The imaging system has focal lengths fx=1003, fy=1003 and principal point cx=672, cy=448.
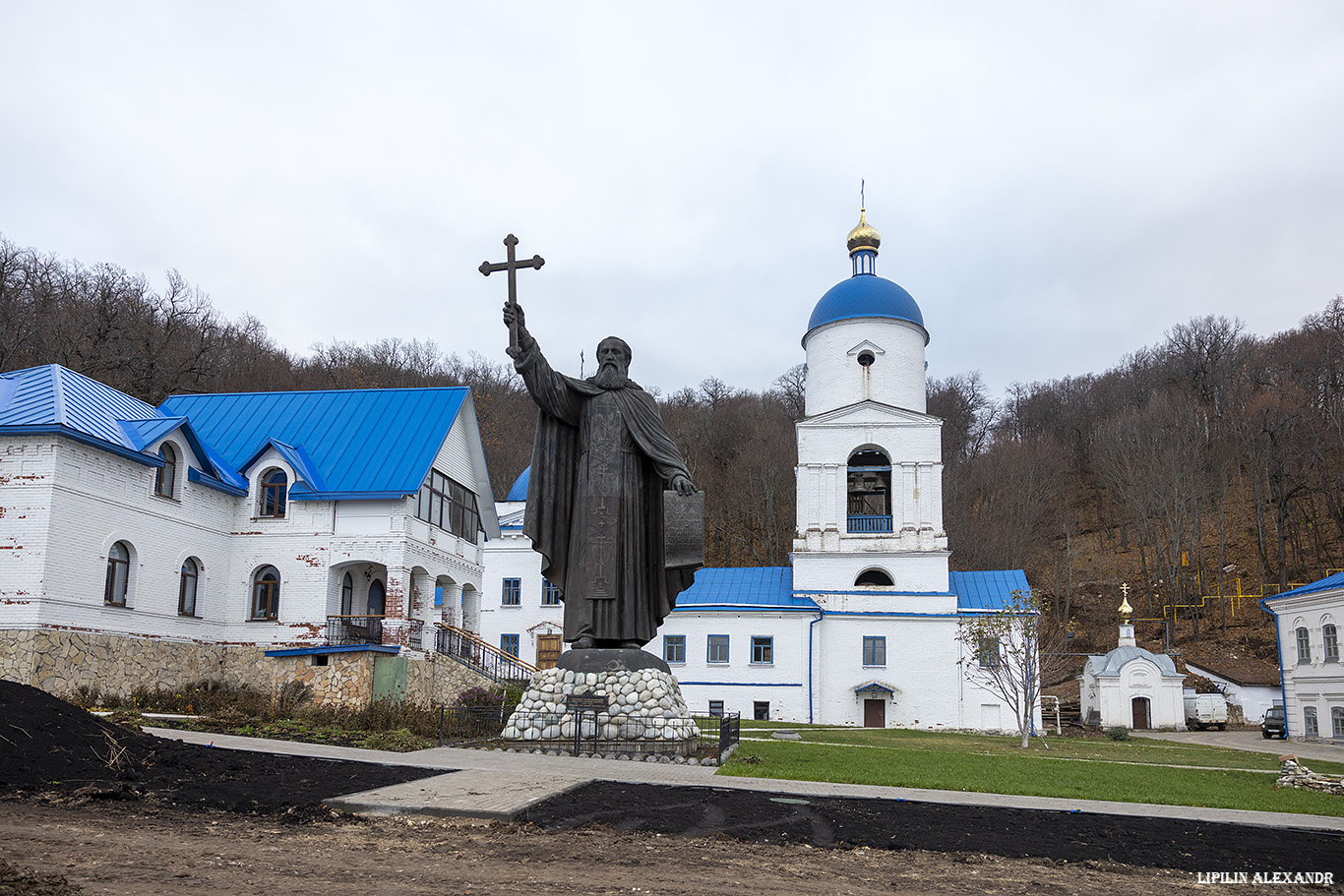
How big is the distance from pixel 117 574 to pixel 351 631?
5281mm

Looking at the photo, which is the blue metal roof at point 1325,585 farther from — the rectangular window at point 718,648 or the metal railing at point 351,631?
the metal railing at point 351,631

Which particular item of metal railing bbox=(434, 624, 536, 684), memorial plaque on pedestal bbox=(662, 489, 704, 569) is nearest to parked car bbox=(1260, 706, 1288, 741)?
metal railing bbox=(434, 624, 536, 684)

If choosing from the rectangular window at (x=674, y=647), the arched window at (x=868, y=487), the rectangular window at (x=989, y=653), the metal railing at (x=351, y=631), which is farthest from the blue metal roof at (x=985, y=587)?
the metal railing at (x=351, y=631)

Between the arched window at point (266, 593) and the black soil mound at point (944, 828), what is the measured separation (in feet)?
60.7

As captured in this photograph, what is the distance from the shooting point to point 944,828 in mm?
7699

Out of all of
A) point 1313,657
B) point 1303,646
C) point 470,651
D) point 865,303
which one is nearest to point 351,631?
point 470,651

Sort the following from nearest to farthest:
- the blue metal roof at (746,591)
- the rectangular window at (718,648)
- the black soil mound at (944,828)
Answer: the black soil mound at (944,828) < the rectangular window at (718,648) < the blue metal roof at (746,591)

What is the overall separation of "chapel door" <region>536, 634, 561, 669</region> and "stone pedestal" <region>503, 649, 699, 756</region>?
26529mm

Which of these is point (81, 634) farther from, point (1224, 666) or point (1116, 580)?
point (1116, 580)

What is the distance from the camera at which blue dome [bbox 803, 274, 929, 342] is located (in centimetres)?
3744

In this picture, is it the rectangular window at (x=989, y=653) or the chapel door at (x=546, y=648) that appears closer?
the rectangular window at (x=989, y=653)

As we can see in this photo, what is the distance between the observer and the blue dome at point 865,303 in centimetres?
3744

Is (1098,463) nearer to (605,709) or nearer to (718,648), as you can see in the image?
(718,648)

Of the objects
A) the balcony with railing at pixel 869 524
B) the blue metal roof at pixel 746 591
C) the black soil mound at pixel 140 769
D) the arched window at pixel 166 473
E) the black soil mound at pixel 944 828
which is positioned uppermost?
the balcony with railing at pixel 869 524
